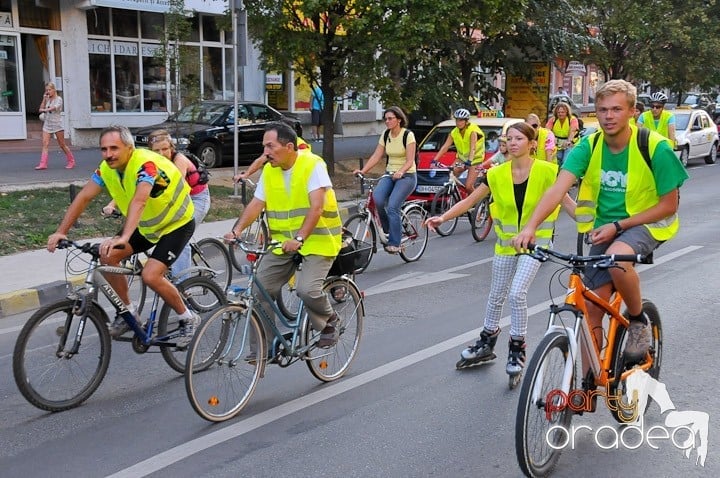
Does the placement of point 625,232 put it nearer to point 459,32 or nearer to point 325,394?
point 325,394

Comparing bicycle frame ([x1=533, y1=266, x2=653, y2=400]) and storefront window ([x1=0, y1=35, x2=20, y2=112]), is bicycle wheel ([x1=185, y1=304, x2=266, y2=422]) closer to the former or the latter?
bicycle frame ([x1=533, y1=266, x2=653, y2=400])

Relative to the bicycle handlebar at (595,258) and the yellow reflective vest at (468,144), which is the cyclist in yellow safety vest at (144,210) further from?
the yellow reflective vest at (468,144)

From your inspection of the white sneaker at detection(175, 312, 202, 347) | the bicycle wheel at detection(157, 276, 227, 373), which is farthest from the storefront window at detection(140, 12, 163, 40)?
the white sneaker at detection(175, 312, 202, 347)

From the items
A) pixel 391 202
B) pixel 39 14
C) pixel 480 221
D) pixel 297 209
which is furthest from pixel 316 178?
pixel 39 14

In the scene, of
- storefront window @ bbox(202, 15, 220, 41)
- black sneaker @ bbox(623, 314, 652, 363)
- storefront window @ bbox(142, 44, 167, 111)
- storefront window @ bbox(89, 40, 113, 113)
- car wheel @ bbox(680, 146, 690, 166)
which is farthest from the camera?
storefront window @ bbox(202, 15, 220, 41)

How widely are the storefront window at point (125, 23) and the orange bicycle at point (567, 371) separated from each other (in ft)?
67.5

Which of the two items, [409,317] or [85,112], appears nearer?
[409,317]

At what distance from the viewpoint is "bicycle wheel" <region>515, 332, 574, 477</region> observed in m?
3.96

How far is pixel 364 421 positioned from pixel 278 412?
0.58 metres

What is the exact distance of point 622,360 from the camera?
185 inches

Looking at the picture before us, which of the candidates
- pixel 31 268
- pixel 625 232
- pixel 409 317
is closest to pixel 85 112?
pixel 31 268

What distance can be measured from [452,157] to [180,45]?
5495mm

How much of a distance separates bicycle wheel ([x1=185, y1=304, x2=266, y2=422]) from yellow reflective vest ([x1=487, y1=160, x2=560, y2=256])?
1.90 meters

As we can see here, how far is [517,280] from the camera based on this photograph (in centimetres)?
568
